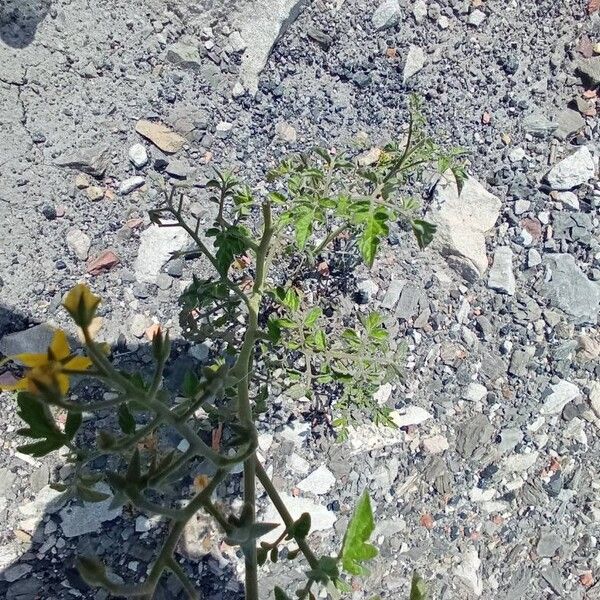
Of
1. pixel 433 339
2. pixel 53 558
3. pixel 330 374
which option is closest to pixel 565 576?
pixel 433 339

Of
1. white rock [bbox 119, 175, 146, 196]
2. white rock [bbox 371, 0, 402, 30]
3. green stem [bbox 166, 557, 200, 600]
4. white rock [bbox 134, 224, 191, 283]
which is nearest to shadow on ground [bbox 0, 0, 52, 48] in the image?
white rock [bbox 119, 175, 146, 196]

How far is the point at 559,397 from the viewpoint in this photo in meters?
2.88

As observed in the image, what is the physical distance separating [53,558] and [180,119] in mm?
1677

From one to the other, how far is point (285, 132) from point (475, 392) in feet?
4.15

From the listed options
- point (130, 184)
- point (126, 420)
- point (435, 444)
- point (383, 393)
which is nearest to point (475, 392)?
point (435, 444)

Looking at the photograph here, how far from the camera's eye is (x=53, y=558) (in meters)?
2.52

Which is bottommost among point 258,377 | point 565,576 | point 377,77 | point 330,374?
point 565,576

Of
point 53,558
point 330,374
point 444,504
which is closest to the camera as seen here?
point 330,374

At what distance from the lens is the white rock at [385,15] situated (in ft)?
10.3

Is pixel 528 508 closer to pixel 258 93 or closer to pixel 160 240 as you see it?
pixel 160 240

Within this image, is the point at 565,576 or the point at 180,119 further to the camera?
the point at 180,119

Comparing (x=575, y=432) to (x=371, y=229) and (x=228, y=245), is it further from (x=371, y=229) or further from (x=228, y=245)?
(x=228, y=245)

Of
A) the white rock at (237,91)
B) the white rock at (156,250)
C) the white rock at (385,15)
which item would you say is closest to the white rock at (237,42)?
the white rock at (237,91)

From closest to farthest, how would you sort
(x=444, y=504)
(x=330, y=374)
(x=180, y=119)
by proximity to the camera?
(x=330, y=374), (x=444, y=504), (x=180, y=119)
